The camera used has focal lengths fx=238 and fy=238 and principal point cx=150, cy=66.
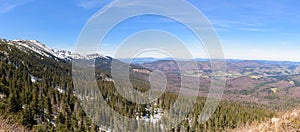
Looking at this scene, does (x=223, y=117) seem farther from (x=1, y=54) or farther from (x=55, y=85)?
(x=1, y=54)

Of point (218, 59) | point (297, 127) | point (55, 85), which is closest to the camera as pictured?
point (297, 127)

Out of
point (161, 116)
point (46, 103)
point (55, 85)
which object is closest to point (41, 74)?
point (55, 85)

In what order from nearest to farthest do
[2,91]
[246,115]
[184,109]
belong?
[2,91] < [246,115] < [184,109]

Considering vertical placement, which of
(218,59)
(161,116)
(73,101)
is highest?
(218,59)

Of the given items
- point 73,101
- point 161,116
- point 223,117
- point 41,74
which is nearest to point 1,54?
point 41,74

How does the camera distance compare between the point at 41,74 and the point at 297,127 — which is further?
the point at 41,74

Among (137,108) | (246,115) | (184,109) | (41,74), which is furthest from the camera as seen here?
(41,74)

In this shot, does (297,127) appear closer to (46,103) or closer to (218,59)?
(218,59)

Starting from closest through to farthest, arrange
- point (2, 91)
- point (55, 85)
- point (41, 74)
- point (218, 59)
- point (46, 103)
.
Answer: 1. point (218, 59)
2. point (2, 91)
3. point (46, 103)
4. point (55, 85)
5. point (41, 74)

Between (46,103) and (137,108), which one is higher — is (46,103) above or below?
above
